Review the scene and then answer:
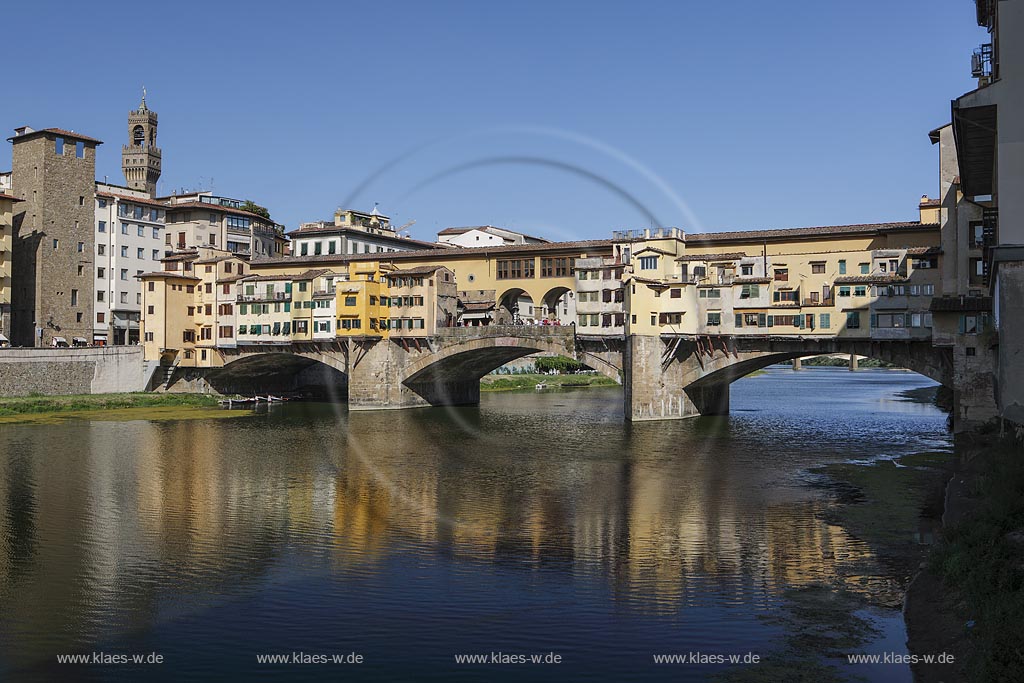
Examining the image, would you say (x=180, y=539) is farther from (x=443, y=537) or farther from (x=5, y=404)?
(x=5, y=404)

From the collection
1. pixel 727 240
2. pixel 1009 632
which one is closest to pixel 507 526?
pixel 1009 632

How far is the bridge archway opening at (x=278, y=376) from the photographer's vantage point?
306 feet

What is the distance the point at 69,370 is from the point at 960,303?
73.1m

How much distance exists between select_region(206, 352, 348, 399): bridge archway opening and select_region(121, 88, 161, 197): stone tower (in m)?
55.4

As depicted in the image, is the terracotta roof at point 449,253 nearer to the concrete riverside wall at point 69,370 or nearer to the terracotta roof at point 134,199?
the concrete riverside wall at point 69,370

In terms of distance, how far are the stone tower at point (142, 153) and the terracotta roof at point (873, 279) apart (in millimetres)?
112578

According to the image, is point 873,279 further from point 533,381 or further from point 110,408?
point 110,408

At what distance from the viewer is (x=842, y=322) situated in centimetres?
6181

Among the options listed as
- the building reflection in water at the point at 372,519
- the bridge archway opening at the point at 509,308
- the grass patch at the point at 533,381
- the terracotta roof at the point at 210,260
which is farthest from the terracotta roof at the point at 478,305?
the terracotta roof at the point at 210,260

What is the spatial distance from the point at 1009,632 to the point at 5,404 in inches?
2966

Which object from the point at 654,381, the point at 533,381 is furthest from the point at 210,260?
the point at 654,381

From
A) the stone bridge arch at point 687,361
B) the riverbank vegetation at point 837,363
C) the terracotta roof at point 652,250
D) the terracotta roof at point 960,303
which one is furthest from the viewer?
the riverbank vegetation at point 837,363

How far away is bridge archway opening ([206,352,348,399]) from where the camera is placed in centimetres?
9312

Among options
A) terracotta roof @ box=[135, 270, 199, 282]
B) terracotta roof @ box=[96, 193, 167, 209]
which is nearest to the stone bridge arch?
terracotta roof @ box=[135, 270, 199, 282]
